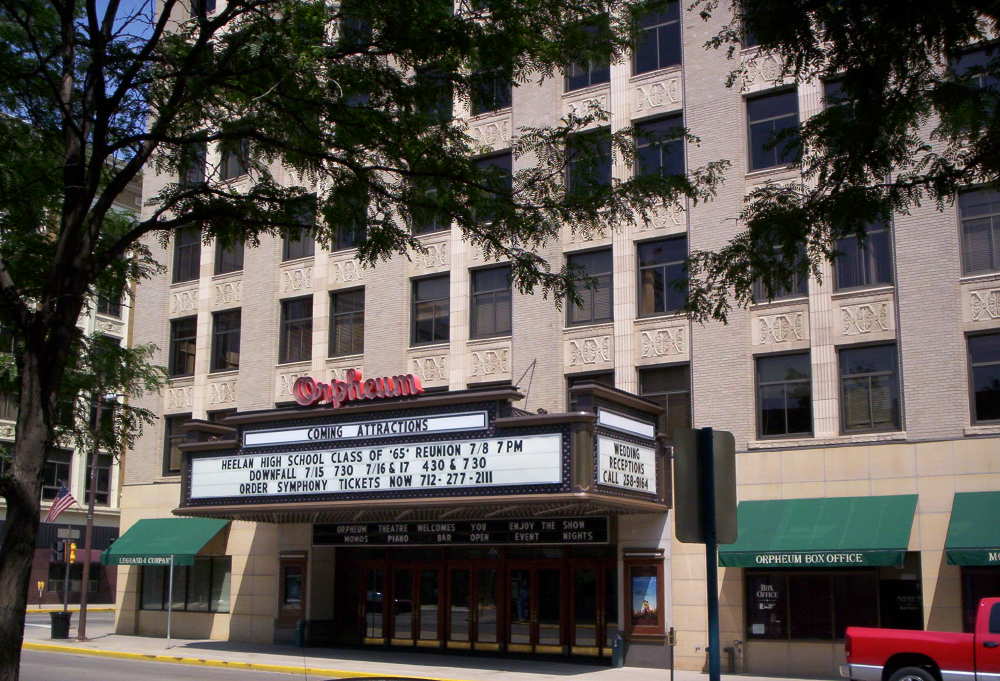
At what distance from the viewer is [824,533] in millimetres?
24656

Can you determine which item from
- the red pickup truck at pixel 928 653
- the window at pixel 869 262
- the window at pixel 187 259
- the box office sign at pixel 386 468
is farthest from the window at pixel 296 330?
the red pickup truck at pixel 928 653

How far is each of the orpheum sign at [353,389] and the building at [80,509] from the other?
32541mm

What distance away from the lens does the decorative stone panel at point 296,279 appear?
3559 centimetres

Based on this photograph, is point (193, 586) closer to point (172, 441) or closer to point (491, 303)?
point (172, 441)

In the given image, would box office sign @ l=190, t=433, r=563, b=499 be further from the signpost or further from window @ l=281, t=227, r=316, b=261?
the signpost

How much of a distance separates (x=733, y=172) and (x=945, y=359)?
7101 mm

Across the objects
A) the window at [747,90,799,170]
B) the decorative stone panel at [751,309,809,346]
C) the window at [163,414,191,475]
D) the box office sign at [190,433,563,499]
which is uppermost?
the window at [747,90,799,170]

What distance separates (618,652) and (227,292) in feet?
61.2

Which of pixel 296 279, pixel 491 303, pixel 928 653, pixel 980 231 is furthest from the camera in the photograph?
pixel 296 279

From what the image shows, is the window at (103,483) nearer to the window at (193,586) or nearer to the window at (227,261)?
the window at (193,586)

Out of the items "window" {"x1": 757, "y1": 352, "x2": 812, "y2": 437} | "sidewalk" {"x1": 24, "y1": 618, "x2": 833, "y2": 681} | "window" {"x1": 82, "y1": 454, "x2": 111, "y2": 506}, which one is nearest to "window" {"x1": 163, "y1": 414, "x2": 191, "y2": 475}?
"sidewalk" {"x1": 24, "y1": 618, "x2": 833, "y2": 681}

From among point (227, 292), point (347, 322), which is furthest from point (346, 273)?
point (227, 292)

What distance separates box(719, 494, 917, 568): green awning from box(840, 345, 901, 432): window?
5.97 ft

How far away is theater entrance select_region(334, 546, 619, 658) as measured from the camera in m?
28.8
